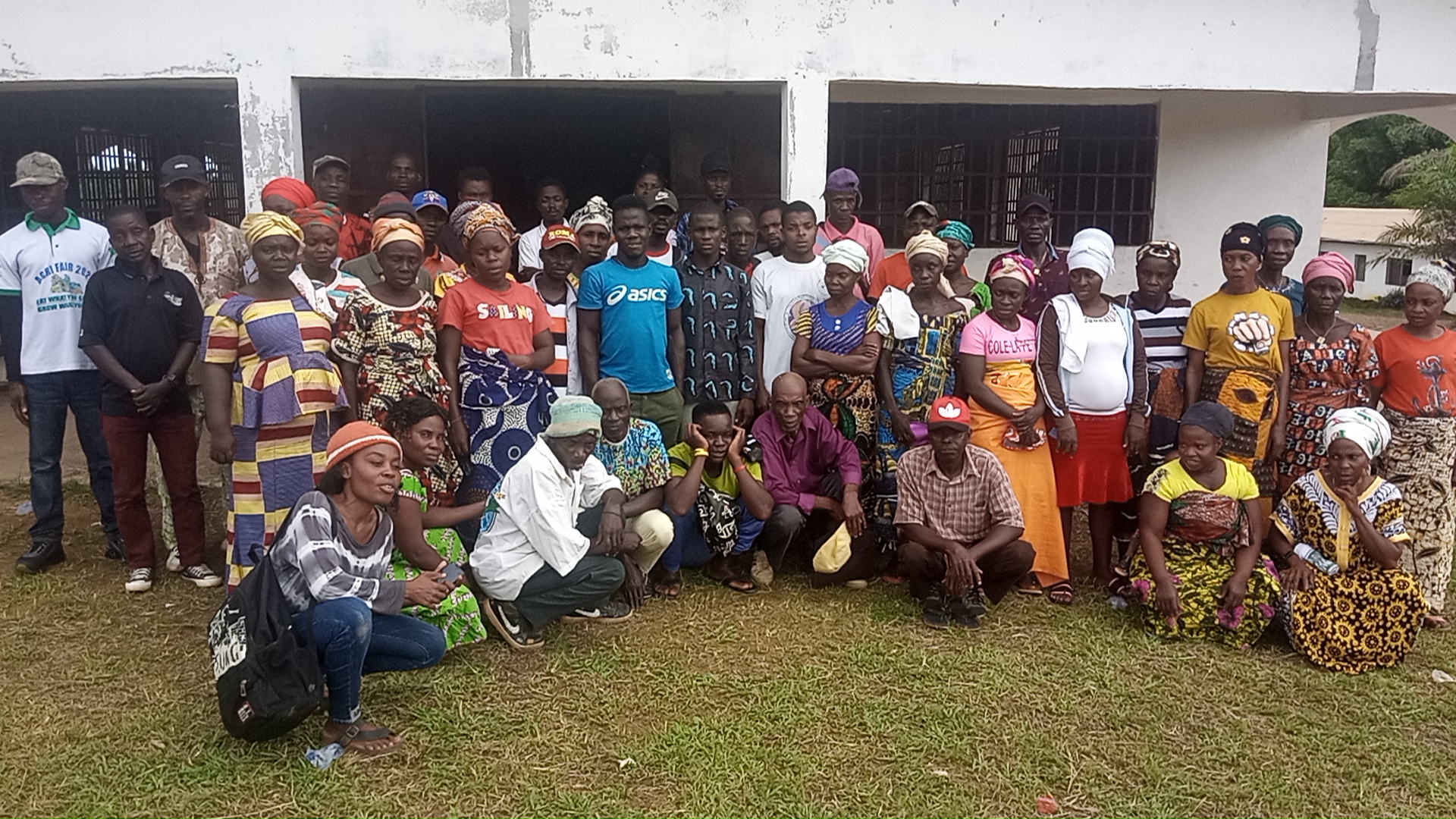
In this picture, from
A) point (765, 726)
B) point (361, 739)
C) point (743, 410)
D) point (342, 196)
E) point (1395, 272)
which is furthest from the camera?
point (1395, 272)

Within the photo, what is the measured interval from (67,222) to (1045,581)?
15.3 ft

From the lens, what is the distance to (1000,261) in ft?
15.6

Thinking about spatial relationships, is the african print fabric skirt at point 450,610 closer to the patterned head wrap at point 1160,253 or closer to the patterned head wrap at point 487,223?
the patterned head wrap at point 487,223

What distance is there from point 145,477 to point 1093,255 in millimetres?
4310

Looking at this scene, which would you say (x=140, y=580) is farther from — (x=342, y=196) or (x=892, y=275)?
(x=892, y=275)

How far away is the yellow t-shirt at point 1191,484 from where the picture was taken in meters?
4.31

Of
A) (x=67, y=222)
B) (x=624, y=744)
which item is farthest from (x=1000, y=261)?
(x=67, y=222)

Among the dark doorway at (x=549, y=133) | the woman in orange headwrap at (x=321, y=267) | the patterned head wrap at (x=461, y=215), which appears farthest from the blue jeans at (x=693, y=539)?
the dark doorway at (x=549, y=133)

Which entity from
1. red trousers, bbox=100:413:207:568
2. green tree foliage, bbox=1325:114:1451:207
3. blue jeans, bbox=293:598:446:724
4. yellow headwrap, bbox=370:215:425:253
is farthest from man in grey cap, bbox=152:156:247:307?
green tree foliage, bbox=1325:114:1451:207

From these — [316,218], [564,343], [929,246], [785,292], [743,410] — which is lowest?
[743,410]

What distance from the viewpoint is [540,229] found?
5918mm

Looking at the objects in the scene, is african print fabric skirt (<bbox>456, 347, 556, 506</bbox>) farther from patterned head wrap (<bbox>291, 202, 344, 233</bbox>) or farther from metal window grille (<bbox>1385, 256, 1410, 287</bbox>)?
metal window grille (<bbox>1385, 256, 1410, 287</bbox>)

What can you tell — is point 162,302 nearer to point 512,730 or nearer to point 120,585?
point 120,585

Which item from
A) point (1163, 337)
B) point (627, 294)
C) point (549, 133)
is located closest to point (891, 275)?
point (1163, 337)
